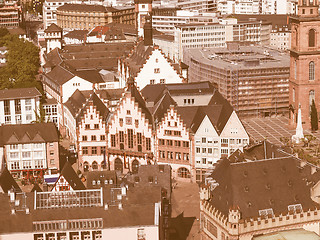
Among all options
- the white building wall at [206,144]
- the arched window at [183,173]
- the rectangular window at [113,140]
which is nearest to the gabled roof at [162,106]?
the rectangular window at [113,140]

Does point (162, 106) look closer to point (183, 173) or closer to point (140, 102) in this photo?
point (140, 102)

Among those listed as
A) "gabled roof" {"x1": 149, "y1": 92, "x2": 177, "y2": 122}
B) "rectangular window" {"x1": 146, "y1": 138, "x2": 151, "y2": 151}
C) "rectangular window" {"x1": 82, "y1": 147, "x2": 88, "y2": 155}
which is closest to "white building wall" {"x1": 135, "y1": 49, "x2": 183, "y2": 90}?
"gabled roof" {"x1": 149, "y1": 92, "x2": 177, "y2": 122}

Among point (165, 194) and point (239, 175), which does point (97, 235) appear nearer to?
point (239, 175)

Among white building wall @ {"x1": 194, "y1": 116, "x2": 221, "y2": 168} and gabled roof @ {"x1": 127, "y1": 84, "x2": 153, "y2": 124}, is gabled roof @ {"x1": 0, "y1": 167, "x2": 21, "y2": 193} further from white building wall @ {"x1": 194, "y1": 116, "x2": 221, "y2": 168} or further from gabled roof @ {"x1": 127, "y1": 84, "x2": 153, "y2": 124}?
white building wall @ {"x1": 194, "y1": 116, "x2": 221, "y2": 168}

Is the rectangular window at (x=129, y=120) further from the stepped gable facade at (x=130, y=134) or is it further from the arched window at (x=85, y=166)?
the arched window at (x=85, y=166)

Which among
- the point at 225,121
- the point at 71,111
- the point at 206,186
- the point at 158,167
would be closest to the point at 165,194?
the point at 158,167

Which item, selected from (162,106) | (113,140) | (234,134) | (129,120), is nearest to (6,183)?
(129,120)

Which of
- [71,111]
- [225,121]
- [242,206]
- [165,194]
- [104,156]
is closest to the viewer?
[242,206]
